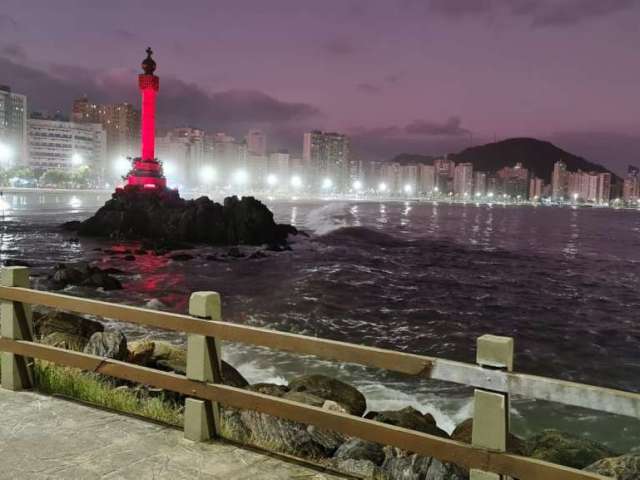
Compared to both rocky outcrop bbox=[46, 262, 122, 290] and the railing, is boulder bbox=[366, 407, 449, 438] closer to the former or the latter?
the railing

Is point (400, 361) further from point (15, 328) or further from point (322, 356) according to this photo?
point (15, 328)

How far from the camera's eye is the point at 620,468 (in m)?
8.49

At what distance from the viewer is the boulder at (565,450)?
10.4 metres

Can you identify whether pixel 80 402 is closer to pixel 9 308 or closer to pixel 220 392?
pixel 9 308

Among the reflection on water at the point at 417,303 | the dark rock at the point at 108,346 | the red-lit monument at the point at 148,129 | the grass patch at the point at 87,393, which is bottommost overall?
the reflection on water at the point at 417,303

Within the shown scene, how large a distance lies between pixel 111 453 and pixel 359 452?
4408 mm

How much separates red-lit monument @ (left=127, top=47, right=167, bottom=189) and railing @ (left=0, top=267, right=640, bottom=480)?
75.9 meters

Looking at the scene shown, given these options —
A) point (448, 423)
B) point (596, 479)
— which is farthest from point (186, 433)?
point (448, 423)

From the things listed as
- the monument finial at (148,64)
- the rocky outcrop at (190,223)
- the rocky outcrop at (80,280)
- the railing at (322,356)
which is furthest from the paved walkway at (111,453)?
the monument finial at (148,64)

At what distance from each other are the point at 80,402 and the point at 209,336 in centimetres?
226

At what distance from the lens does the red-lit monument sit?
8062 cm

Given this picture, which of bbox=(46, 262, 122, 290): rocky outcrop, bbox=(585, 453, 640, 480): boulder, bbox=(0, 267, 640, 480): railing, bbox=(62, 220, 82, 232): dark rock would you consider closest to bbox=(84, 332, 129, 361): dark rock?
bbox=(0, 267, 640, 480): railing

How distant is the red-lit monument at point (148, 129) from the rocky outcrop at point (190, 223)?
9.54m

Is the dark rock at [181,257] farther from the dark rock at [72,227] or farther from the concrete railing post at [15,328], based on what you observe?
the concrete railing post at [15,328]
